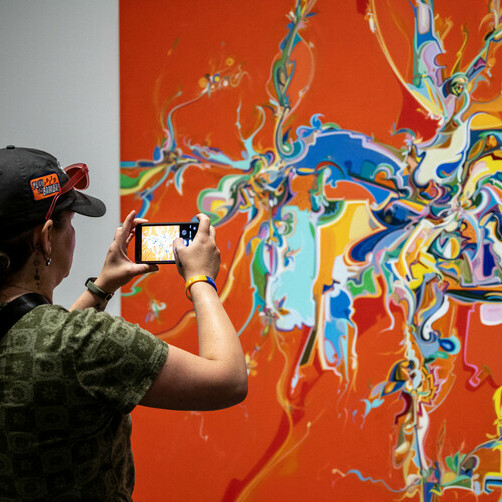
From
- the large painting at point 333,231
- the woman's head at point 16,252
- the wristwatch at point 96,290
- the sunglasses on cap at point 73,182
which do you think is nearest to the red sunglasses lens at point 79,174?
the sunglasses on cap at point 73,182

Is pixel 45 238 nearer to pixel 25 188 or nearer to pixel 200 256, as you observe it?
pixel 25 188

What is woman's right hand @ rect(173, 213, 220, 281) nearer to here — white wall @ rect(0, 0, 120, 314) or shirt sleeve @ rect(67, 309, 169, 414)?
shirt sleeve @ rect(67, 309, 169, 414)

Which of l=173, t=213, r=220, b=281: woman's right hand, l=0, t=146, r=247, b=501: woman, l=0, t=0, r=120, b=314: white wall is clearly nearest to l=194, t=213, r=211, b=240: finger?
l=173, t=213, r=220, b=281: woman's right hand

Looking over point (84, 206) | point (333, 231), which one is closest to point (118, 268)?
point (84, 206)

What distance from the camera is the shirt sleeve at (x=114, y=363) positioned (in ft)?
2.30

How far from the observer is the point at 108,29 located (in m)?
1.59

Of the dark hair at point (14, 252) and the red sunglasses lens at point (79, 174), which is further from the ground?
the red sunglasses lens at point (79, 174)

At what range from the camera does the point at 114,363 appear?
0.70m

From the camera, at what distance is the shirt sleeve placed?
0.70 metres

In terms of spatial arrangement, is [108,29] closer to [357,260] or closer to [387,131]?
[387,131]

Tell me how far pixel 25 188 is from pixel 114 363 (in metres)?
0.29

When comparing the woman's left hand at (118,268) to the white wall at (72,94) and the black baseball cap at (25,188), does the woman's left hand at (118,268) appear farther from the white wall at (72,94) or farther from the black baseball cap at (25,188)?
the white wall at (72,94)

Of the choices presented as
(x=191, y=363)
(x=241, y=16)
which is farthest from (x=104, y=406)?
(x=241, y=16)

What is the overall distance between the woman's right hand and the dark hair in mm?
231
